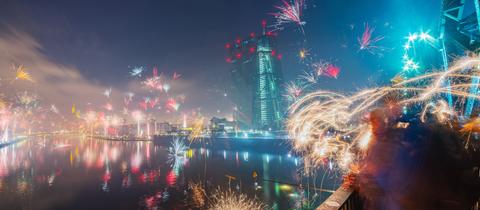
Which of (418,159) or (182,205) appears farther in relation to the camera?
(182,205)

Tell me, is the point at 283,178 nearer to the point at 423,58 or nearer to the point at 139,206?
the point at 139,206

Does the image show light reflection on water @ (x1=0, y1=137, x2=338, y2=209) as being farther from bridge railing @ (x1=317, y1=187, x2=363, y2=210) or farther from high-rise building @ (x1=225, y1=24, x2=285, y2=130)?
high-rise building @ (x1=225, y1=24, x2=285, y2=130)

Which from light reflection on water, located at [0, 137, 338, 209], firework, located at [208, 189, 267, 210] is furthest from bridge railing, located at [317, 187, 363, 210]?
firework, located at [208, 189, 267, 210]

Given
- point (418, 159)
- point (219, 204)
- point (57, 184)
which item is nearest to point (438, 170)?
point (418, 159)

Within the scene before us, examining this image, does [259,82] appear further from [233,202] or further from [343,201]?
[343,201]

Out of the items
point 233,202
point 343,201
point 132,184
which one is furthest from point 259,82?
point 343,201
